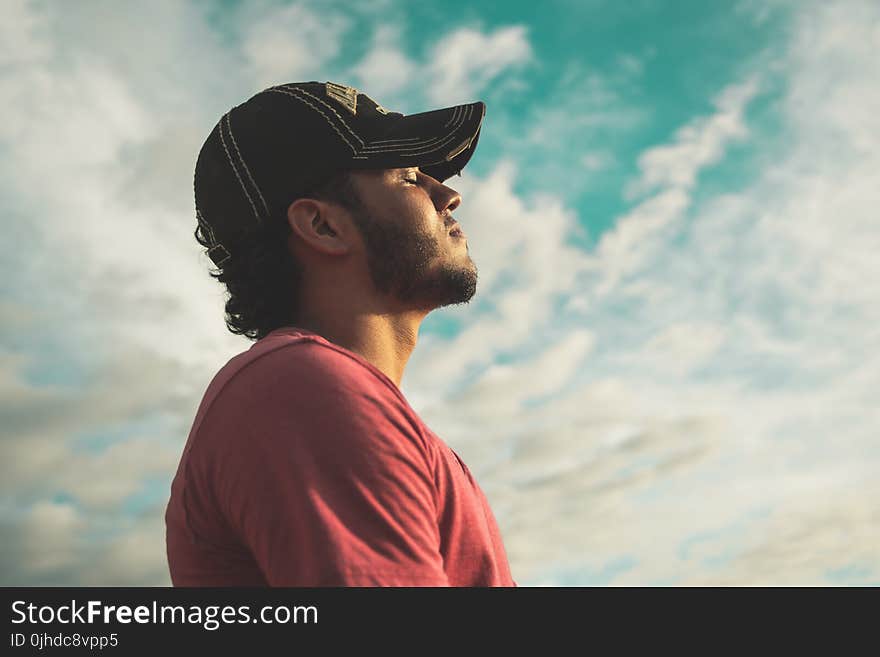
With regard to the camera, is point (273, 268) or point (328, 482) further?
point (273, 268)

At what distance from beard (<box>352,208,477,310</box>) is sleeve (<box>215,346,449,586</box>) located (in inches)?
43.0

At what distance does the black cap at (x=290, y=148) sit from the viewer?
370 centimetres

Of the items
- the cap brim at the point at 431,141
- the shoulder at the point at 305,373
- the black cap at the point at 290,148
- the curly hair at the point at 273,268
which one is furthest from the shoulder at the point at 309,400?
the cap brim at the point at 431,141

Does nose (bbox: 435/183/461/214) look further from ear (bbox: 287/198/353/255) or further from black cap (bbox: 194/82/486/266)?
ear (bbox: 287/198/353/255)

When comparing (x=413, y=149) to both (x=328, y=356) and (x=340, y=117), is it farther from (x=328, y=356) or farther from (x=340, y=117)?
(x=328, y=356)

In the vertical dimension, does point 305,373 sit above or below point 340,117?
below

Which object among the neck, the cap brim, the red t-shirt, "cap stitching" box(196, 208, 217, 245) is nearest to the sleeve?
the red t-shirt

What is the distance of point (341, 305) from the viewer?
359cm

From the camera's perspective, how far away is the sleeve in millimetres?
2225

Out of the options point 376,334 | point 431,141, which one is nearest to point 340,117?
point 431,141

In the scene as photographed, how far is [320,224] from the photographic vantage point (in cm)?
377

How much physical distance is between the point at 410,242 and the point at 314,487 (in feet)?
5.51

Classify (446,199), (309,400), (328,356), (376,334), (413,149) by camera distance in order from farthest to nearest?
1. (446,199)
2. (413,149)
3. (376,334)
4. (328,356)
5. (309,400)
